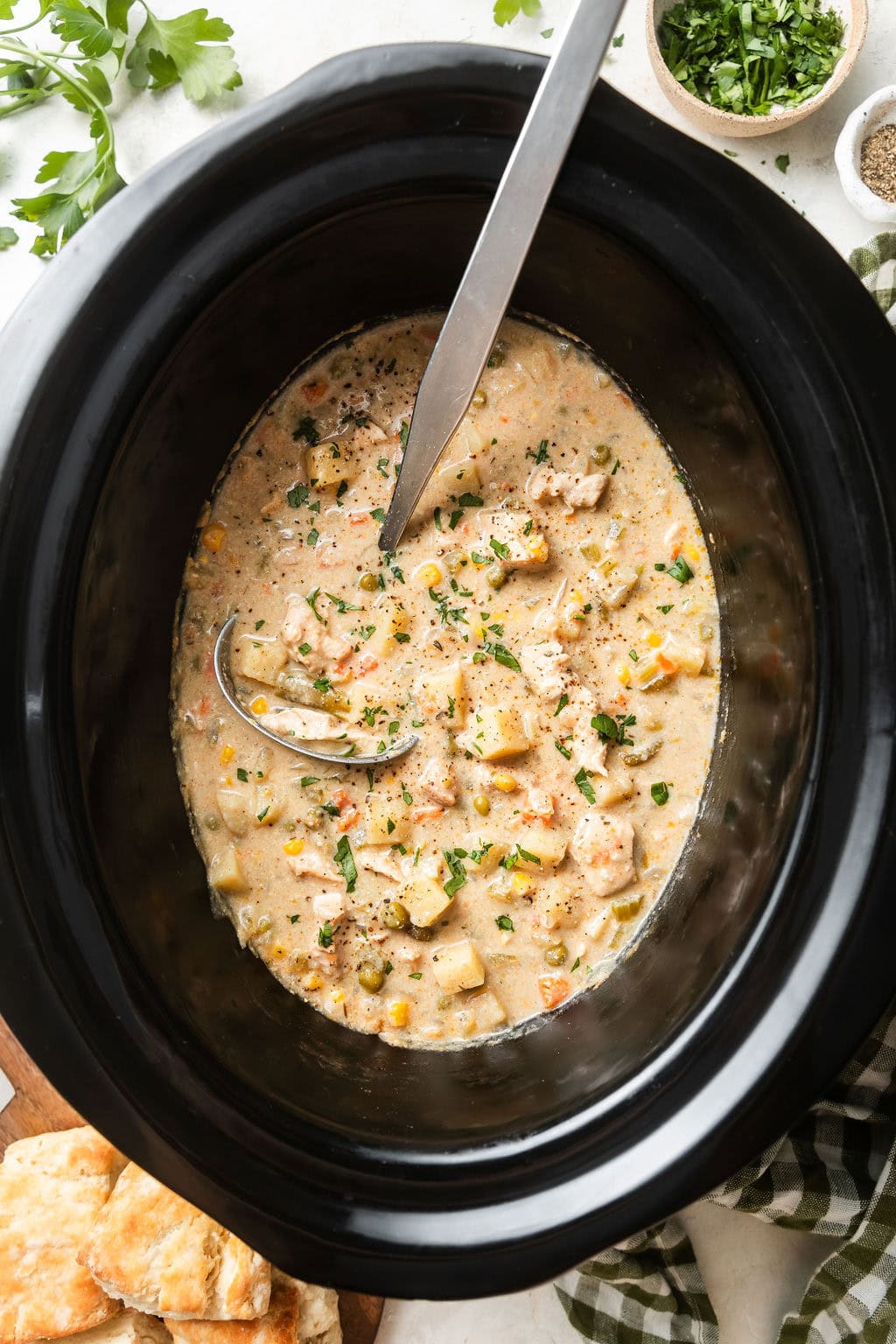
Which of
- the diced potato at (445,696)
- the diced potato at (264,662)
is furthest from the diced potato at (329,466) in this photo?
the diced potato at (445,696)

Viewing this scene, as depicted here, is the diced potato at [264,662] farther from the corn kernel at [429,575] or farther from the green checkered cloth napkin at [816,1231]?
the green checkered cloth napkin at [816,1231]

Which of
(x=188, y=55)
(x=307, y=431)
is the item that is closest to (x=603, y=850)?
(x=307, y=431)

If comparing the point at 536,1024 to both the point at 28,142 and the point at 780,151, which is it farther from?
the point at 28,142

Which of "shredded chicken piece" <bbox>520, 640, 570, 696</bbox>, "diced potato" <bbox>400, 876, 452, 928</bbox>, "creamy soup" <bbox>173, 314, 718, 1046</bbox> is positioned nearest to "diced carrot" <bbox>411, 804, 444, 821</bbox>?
"creamy soup" <bbox>173, 314, 718, 1046</bbox>

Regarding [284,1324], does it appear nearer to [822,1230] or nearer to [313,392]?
[822,1230]

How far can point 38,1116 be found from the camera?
2592 millimetres

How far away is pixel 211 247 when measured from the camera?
198 centimetres

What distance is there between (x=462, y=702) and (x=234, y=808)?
603mm

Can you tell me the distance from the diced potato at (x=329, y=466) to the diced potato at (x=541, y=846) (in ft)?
3.09

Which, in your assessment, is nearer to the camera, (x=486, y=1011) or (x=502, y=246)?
(x=502, y=246)

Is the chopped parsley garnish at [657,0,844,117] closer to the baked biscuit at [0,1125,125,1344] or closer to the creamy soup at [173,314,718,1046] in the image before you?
the creamy soup at [173,314,718,1046]

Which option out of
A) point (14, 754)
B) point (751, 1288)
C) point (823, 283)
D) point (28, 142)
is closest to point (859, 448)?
point (823, 283)

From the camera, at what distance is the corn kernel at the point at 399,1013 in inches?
101

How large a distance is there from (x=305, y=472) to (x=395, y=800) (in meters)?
0.82
